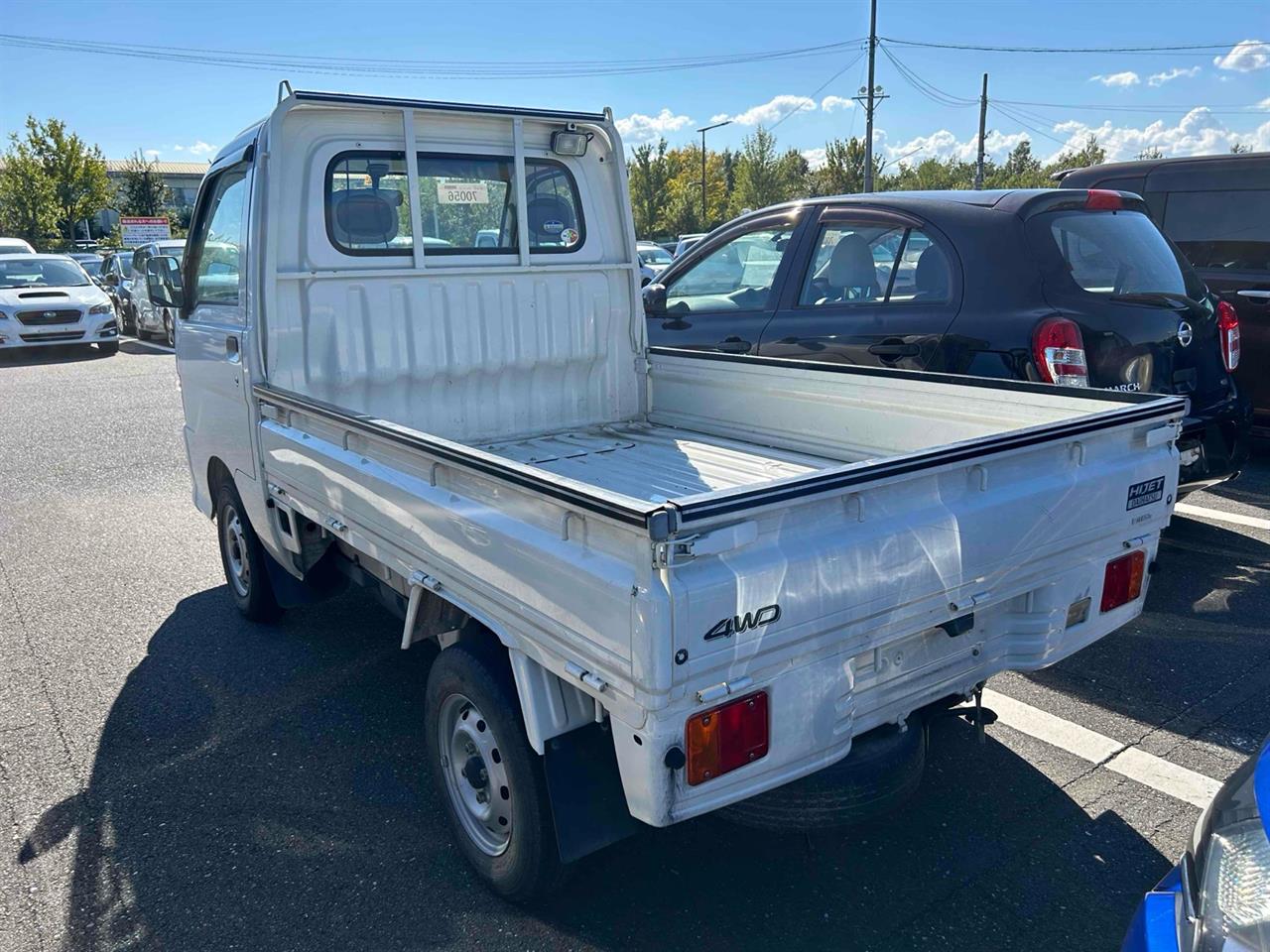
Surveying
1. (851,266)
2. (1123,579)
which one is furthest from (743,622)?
(851,266)

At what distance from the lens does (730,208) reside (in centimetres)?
5438

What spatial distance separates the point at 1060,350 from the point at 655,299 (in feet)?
9.25

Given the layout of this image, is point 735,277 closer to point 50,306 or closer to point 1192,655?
point 1192,655

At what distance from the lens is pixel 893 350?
5309mm

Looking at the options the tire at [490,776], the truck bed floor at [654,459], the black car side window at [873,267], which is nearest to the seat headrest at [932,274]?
the black car side window at [873,267]

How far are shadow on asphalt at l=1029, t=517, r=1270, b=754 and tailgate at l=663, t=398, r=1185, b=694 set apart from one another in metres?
1.05

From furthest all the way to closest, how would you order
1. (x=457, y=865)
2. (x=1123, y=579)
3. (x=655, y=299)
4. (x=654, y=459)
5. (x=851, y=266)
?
(x=655, y=299) < (x=851, y=266) < (x=654, y=459) < (x=1123, y=579) < (x=457, y=865)

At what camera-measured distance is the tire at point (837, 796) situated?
2.69 m

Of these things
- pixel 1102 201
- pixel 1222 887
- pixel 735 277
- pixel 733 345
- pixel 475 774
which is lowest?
pixel 475 774

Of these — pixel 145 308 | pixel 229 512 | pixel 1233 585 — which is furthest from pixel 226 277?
pixel 145 308

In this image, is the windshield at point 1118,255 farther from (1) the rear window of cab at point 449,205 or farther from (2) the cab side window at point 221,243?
(2) the cab side window at point 221,243

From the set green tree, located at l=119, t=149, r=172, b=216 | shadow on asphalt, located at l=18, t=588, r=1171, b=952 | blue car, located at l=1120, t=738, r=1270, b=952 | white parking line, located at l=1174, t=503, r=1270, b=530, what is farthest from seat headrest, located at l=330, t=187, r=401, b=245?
green tree, located at l=119, t=149, r=172, b=216

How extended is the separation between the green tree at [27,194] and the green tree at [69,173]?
355 mm

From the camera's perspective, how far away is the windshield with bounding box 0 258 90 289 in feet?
55.2
